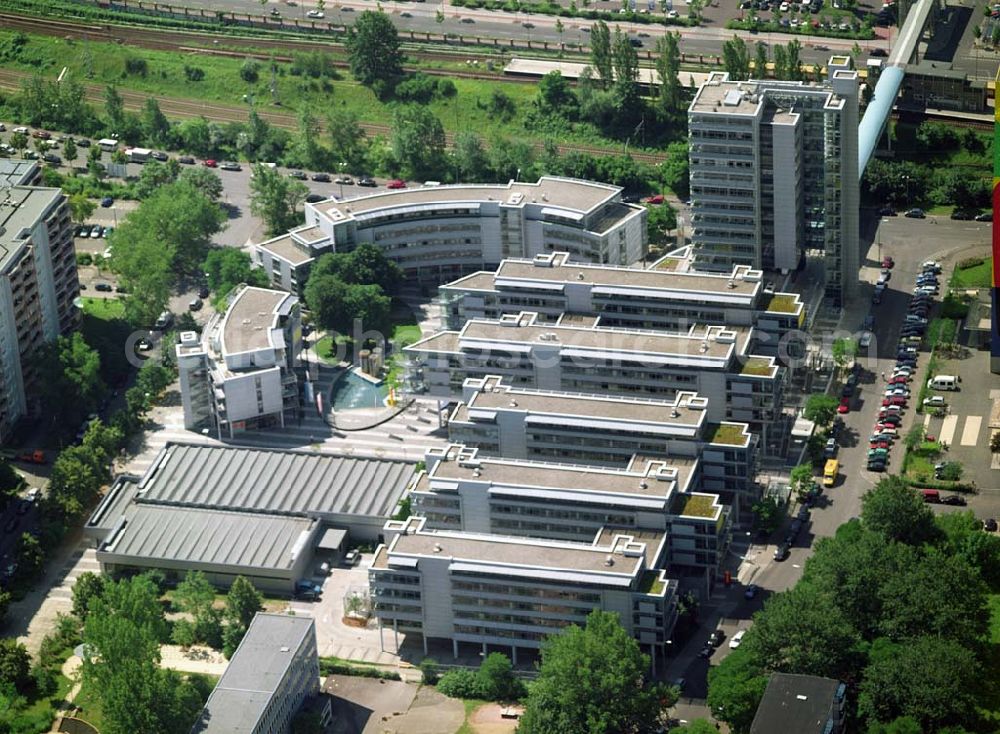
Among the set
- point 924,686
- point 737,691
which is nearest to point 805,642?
point 737,691

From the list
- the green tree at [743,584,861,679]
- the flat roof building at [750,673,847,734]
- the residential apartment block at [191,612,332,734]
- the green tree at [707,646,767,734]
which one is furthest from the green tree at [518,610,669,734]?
the residential apartment block at [191,612,332,734]

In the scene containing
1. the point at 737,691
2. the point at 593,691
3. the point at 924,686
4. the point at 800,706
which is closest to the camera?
the point at 800,706

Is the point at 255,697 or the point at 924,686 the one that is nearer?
the point at 924,686

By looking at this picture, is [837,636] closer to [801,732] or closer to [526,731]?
[801,732]

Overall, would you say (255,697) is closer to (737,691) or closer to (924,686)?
(737,691)

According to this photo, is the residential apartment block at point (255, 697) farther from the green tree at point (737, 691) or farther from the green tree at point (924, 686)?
the green tree at point (924, 686)

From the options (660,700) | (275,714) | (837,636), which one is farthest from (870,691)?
(275,714)

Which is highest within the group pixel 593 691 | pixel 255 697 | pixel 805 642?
pixel 805 642
